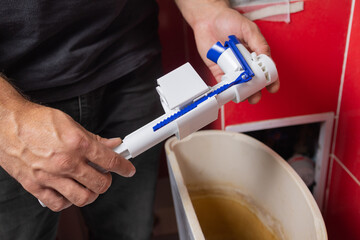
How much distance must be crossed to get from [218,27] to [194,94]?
0.20 m

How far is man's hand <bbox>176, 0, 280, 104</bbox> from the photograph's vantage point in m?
0.54

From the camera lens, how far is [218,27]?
1.99 ft

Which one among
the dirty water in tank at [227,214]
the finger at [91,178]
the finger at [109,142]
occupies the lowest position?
the dirty water in tank at [227,214]

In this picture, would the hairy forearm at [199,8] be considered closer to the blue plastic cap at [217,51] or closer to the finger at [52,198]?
the blue plastic cap at [217,51]

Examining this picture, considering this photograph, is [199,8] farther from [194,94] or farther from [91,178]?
[91,178]

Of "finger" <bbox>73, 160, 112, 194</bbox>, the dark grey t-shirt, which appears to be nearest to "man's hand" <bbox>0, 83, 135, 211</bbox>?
"finger" <bbox>73, 160, 112, 194</bbox>

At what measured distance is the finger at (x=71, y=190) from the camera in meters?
0.42

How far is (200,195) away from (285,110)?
0.27 m

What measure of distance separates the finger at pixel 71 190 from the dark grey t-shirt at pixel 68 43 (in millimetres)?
191

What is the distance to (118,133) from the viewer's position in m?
0.68

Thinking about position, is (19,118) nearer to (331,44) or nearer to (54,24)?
(54,24)

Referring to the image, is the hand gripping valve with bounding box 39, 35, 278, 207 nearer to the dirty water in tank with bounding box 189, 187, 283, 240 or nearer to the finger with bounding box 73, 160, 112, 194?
the finger with bounding box 73, 160, 112, 194

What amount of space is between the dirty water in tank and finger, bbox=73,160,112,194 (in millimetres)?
358

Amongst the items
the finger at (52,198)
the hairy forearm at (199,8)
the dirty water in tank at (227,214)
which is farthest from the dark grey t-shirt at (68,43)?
the dirty water in tank at (227,214)
